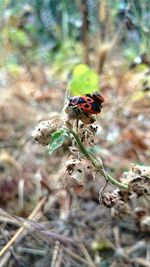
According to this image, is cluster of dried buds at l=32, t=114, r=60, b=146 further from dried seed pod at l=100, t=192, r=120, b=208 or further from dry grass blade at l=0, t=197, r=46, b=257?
dry grass blade at l=0, t=197, r=46, b=257

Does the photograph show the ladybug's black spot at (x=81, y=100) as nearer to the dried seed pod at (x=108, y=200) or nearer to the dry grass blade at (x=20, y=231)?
the dried seed pod at (x=108, y=200)

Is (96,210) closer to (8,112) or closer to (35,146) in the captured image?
(35,146)

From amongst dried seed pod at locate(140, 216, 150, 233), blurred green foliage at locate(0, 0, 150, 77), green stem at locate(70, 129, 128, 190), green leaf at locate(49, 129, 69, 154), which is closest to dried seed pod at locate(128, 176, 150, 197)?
green stem at locate(70, 129, 128, 190)

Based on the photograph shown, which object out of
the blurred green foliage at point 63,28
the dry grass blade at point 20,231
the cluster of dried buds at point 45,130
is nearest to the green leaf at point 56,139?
the cluster of dried buds at point 45,130

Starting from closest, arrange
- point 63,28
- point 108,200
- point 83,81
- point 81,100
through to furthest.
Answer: point 81,100, point 108,200, point 83,81, point 63,28

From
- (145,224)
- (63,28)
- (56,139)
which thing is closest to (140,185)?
(56,139)

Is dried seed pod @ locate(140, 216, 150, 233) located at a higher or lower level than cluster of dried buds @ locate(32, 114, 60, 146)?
higher

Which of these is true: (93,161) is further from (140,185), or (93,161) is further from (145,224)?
(145,224)
